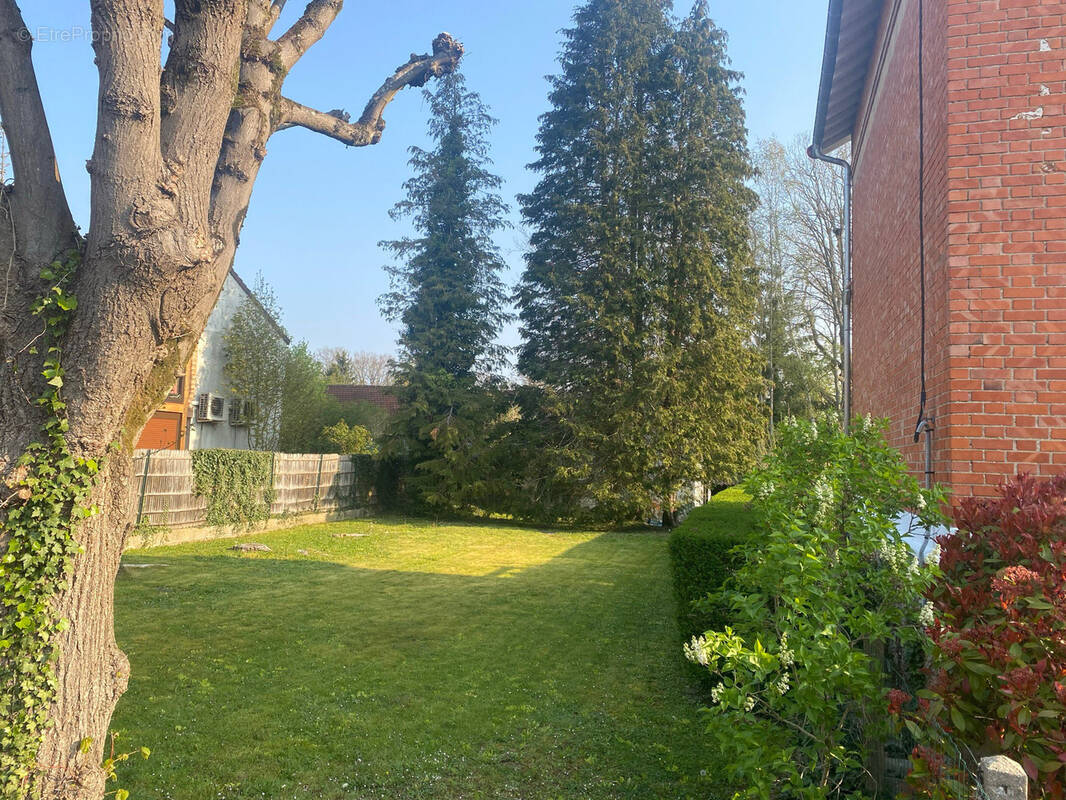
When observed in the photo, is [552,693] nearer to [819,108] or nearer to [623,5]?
[819,108]

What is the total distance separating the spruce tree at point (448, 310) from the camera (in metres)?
20.5

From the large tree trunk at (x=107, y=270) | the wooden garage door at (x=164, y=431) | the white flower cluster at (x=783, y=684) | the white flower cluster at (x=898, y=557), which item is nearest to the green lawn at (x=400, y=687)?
the large tree trunk at (x=107, y=270)

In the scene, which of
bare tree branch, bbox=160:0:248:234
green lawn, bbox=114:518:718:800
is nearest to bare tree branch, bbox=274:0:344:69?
bare tree branch, bbox=160:0:248:234

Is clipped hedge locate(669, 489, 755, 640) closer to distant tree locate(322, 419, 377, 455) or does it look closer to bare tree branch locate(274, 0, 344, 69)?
bare tree branch locate(274, 0, 344, 69)

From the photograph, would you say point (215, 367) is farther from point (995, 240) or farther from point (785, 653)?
point (785, 653)

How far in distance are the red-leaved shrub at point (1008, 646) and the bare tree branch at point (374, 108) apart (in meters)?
3.84

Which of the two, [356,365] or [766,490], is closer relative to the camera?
[766,490]

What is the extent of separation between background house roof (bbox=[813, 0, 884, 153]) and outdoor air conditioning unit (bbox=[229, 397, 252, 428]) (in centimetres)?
2027

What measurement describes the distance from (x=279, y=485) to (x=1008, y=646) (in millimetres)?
16899

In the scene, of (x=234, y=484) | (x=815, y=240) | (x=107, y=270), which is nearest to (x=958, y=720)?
(x=107, y=270)

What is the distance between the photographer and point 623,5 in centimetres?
2055

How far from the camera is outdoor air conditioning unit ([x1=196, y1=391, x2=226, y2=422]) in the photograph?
2367 centimetres

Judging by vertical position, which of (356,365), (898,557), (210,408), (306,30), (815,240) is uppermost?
(815,240)

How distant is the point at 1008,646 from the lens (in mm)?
2020
